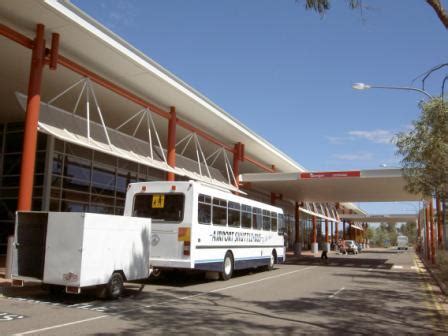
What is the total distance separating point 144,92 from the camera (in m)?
21.9

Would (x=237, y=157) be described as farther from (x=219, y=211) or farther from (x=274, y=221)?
(x=219, y=211)

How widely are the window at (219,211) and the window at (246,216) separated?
195 cm

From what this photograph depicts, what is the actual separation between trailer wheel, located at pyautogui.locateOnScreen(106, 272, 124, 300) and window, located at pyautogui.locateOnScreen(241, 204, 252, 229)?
309 inches

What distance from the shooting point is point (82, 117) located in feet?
78.2

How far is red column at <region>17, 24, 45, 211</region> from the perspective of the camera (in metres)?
14.4

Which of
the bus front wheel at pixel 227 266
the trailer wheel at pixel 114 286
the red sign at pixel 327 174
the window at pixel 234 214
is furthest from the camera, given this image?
the red sign at pixel 327 174

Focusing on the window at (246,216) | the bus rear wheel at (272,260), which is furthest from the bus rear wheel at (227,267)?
the bus rear wheel at (272,260)

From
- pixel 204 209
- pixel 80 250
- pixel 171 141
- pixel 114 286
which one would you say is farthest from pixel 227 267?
pixel 171 141

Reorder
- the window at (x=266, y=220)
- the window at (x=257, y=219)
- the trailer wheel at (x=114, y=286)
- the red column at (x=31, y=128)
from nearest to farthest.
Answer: the trailer wheel at (x=114, y=286)
the red column at (x=31, y=128)
the window at (x=257, y=219)
the window at (x=266, y=220)

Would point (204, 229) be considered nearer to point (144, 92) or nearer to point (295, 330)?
point (295, 330)

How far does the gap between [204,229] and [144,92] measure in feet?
29.3

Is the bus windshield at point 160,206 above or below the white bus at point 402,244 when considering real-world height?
above

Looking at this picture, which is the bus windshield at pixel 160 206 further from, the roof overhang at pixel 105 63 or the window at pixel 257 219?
the window at pixel 257 219

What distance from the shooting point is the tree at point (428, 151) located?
1449 cm
